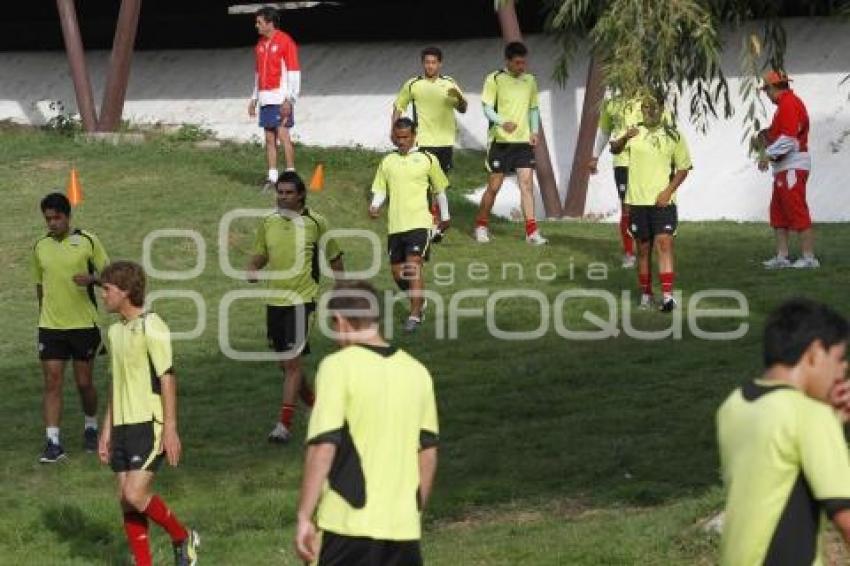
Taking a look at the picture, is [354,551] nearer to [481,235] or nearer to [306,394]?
[306,394]

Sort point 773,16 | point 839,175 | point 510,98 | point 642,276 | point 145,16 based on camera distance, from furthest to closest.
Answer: point 145,16 → point 839,175 → point 510,98 → point 642,276 → point 773,16

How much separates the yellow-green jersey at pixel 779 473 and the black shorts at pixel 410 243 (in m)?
10.6

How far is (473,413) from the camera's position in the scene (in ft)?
47.9

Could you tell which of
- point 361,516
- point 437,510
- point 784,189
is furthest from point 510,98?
point 361,516

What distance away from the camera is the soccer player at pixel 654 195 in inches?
679

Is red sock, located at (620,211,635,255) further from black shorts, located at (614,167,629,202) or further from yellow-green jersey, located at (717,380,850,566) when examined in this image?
yellow-green jersey, located at (717,380,850,566)

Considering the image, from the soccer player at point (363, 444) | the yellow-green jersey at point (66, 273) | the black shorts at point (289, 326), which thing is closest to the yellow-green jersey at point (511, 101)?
the black shorts at point (289, 326)

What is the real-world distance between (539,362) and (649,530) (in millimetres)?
5640

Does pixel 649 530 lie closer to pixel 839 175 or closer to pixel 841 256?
pixel 841 256

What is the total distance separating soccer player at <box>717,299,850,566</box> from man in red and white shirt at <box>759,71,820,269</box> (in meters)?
12.4

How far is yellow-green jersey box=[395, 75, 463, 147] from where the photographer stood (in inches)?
814

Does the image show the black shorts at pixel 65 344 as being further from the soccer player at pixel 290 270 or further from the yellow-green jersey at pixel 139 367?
the yellow-green jersey at pixel 139 367

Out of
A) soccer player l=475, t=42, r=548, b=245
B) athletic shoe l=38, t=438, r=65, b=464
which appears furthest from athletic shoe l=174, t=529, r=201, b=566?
soccer player l=475, t=42, r=548, b=245

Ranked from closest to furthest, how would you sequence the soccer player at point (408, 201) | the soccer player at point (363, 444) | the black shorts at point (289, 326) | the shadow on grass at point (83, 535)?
the soccer player at point (363, 444) → the shadow on grass at point (83, 535) → the black shorts at point (289, 326) → the soccer player at point (408, 201)
